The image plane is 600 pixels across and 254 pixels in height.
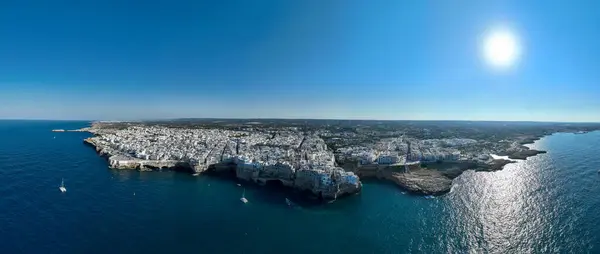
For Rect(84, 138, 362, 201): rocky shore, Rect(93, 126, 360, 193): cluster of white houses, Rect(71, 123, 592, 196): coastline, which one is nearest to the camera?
Rect(84, 138, 362, 201): rocky shore

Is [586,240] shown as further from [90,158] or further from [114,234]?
[90,158]

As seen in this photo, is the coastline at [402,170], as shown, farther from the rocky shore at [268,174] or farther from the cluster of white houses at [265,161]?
the cluster of white houses at [265,161]

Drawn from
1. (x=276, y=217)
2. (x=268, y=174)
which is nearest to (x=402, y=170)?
(x=268, y=174)

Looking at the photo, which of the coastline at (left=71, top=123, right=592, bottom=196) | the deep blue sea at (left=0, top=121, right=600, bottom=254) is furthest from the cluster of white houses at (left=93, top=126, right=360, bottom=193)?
the deep blue sea at (left=0, top=121, right=600, bottom=254)

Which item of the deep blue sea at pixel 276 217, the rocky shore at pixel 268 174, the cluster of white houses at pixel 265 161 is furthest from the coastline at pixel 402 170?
the deep blue sea at pixel 276 217

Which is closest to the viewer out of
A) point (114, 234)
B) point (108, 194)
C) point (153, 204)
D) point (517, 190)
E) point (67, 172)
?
point (114, 234)

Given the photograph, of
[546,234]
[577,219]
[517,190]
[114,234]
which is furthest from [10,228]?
[517,190]

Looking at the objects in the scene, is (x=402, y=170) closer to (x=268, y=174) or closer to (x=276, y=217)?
(x=268, y=174)

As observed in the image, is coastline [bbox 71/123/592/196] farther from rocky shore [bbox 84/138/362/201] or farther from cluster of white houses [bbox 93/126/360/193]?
cluster of white houses [bbox 93/126/360/193]
